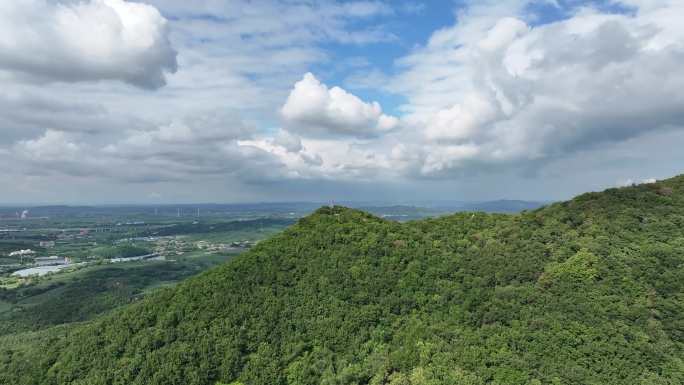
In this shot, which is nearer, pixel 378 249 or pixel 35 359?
pixel 35 359

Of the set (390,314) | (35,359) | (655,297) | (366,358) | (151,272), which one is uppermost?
(655,297)

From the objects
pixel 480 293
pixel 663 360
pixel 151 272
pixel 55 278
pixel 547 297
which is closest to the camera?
pixel 663 360

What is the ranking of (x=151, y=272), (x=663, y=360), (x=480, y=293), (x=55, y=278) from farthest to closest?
(x=151, y=272)
(x=55, y=278)
(x=480, y=293)
(x=663, y=360)

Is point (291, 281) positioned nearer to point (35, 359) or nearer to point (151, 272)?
point (35, 359)

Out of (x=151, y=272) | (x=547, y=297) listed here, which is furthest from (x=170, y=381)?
(x=151, y=272)

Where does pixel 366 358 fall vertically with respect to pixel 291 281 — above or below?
below

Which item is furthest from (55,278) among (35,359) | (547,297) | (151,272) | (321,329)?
(547,297)

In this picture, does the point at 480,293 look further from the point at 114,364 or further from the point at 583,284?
the point at 114,364
